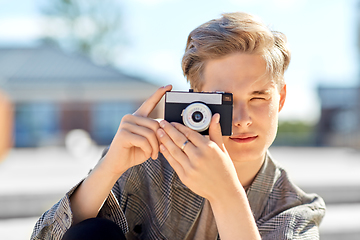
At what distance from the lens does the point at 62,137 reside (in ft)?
64.2

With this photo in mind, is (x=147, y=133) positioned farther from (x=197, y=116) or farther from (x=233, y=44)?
(x=233, y=44)

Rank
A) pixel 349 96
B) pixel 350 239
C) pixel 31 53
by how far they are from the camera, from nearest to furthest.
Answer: pixel 350 239 < pixel 31 53 < pixel 349 96

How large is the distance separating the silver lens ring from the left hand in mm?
37

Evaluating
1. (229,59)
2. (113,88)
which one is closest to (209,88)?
(229,59)

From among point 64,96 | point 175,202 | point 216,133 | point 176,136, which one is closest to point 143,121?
point 176,136

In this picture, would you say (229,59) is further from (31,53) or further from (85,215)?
(31,53)

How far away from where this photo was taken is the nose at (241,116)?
151cm

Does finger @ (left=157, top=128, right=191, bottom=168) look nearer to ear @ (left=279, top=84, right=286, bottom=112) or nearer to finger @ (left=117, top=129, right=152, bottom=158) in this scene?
finger @ (left=117, top=129, right=152, bottom=158)

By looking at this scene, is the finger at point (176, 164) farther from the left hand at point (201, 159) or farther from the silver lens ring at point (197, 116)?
the silver lens ring at point (197, 116)

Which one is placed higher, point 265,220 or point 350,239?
point 265,220

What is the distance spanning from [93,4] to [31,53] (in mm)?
6427

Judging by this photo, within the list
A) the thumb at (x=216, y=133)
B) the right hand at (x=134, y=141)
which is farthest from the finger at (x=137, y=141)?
the thumb at (x=216, y=133)

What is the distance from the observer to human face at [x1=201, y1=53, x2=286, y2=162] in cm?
153

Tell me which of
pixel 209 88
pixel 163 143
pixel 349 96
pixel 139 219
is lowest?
pixel 349 96
